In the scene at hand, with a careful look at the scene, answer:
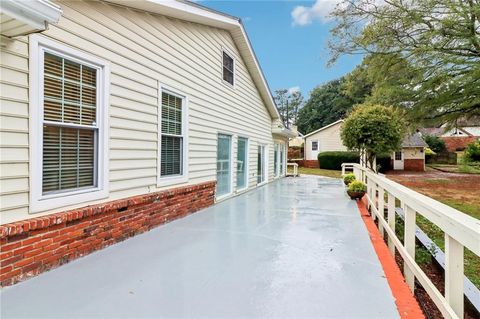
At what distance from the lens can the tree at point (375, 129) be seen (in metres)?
13.4

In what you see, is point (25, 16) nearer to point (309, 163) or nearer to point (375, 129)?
→ point (375, 129)

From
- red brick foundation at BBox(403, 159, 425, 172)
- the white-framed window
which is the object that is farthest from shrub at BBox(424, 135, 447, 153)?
the white-framed window

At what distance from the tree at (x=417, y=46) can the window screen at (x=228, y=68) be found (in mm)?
4830

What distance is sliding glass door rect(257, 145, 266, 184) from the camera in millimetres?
12492

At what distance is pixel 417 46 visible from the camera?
32.8 ft

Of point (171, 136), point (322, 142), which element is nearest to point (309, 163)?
point (322, 142)

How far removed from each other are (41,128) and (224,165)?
590 centimetres

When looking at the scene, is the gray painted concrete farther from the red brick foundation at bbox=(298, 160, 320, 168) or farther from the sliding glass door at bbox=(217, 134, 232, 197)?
the red brick foundation at bbox=(298, 160, 320, 168)

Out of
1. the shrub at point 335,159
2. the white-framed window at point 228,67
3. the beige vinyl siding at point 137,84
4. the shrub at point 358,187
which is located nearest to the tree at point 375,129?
the shrub at point 358,187

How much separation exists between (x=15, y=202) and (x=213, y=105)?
18.0ft

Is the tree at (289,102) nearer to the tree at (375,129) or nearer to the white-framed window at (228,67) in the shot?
the tree at (375,129)

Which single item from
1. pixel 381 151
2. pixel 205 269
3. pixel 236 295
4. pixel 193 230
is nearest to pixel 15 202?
pixel 205 269

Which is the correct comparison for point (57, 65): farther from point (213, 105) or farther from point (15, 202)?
point (213, 105)

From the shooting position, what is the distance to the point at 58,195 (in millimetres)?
3436
